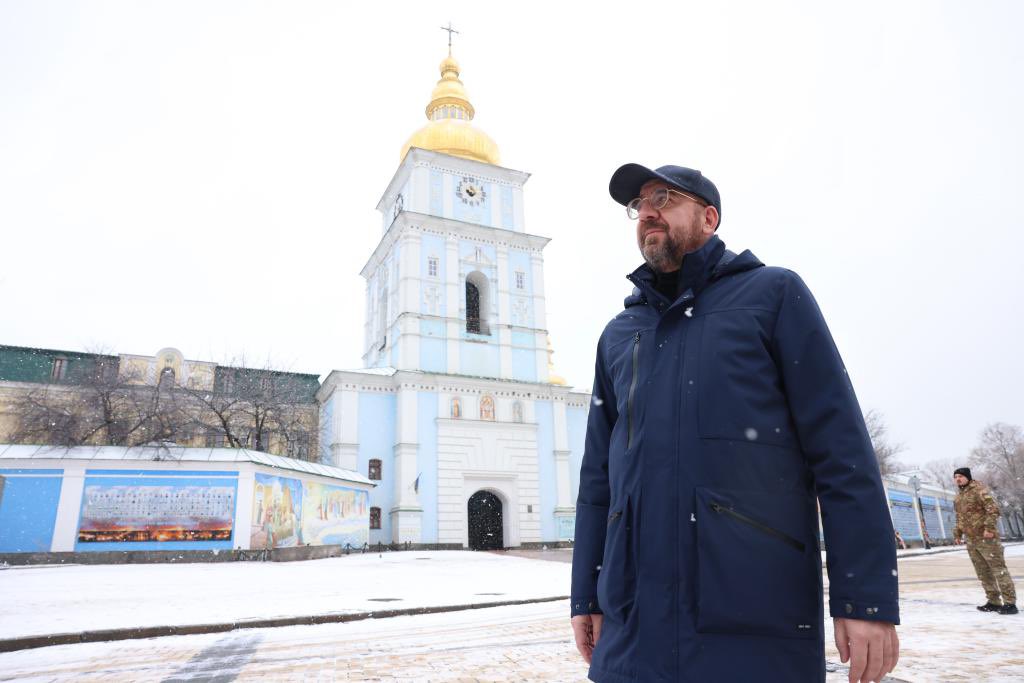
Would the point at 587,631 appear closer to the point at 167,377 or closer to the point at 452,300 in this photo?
the point at 452,300

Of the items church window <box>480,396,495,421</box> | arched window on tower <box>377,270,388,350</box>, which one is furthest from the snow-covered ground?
arched window on tower <box>377,270,388,350</box>

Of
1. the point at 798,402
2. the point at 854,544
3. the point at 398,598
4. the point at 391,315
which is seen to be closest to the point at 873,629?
the point at 854,544

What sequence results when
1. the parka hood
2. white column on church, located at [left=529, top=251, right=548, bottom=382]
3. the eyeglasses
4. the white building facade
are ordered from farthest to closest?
1. white column on church, located at [left=529, top=251, right=548, bottom=382]
2. the white building facade
3. the eyeglasses
4. the parka hood

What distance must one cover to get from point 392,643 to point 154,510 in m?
15.3

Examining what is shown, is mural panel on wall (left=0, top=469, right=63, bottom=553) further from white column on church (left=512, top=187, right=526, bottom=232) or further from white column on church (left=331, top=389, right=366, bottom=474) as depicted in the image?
white column on church (left=512, top=187, right=526, bottom=232)

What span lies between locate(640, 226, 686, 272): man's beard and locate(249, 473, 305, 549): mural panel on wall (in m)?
18.9

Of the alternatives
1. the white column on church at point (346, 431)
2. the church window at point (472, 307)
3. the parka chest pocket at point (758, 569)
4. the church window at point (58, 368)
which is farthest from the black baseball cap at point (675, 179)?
the church window at point (58, 368)

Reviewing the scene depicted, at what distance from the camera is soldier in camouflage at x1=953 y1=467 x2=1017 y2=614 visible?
23.9 feet

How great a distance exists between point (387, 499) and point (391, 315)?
9322 mm

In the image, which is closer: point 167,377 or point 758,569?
point 758,569

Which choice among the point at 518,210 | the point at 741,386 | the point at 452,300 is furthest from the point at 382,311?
the point at 741,386

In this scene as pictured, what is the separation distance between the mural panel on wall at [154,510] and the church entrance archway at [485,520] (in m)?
14.1

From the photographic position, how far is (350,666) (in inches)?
183

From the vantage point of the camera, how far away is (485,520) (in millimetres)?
31172
